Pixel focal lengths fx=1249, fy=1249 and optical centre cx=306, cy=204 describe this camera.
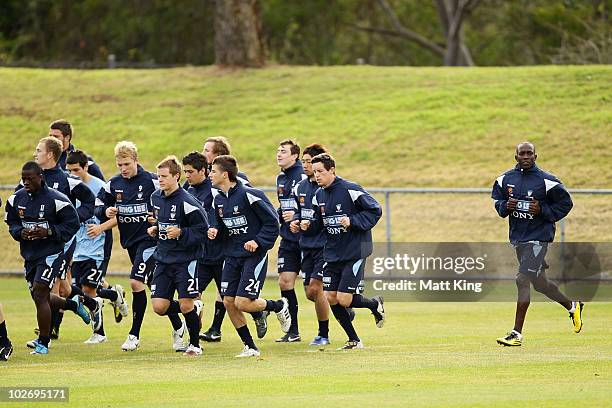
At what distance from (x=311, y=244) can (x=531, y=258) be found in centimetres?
253

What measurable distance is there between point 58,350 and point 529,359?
5.12 meters

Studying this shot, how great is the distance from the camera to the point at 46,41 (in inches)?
2074

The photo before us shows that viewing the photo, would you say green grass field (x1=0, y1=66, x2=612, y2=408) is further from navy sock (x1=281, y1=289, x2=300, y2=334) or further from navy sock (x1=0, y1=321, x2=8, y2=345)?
navy sock (x1=281, y1=289, x2=300, y2=334)

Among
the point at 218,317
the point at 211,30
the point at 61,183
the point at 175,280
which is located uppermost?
the point at 211,30

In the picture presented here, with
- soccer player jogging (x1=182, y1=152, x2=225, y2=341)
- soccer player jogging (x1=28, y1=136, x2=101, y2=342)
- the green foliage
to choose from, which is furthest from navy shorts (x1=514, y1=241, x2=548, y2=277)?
the green foliage

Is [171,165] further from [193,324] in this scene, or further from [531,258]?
[531,258]

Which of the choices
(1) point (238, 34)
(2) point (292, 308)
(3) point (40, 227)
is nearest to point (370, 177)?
(1) point (238, 34)

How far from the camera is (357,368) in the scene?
37.9 ft

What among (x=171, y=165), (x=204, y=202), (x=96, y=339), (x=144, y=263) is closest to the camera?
(x=171, y=165)

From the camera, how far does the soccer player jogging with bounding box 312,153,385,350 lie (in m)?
13.0

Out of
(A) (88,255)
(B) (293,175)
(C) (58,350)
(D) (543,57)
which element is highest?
(D) (543,57)

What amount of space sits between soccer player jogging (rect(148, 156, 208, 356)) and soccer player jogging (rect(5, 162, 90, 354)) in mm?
900

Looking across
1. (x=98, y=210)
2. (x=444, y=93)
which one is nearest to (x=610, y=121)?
(x=444, y=93)

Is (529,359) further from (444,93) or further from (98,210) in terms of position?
(444,93)
